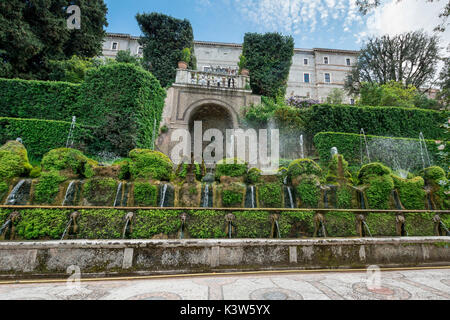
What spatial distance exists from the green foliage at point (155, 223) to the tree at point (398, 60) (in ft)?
96.1

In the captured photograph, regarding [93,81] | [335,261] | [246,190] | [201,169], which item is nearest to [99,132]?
[93,81]

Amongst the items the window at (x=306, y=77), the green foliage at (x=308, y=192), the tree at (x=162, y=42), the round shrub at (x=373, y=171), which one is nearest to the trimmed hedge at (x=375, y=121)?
the round shrub at (x=373, y=171)

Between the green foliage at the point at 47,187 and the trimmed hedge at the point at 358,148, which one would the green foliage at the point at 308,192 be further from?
the trimmed hedge at the point at 358,148

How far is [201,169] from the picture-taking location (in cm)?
616

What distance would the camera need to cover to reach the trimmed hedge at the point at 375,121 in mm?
14266

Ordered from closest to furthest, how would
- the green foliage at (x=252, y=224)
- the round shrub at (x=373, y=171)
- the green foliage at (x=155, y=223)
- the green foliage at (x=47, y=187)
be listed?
the green foliage at (x=155, y=223)
the green foliage at (x=252, y=224)
the green foliage at (x=47, y=187)
the round shrub at (x=373, y=171)

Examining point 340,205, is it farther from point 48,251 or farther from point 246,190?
point 48,251

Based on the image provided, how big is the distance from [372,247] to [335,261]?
26.1 inches

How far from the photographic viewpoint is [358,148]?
41.2 ft

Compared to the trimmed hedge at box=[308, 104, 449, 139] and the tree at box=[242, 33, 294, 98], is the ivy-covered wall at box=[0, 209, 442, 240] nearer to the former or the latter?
the trimmed hedge at box=[308, 104, 449, 139]

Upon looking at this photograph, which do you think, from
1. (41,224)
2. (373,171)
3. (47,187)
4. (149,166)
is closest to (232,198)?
(149,166)

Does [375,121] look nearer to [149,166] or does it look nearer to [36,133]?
[149,166]

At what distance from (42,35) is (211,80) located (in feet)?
37.4

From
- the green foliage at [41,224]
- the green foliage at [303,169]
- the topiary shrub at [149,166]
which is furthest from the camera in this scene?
the green foliage at [303,169]
